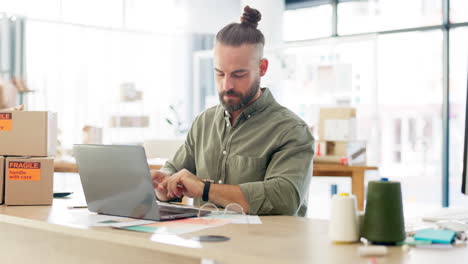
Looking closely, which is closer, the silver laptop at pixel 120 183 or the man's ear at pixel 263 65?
the silver laptop at pixel 120 183

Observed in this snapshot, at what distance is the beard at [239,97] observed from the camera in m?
2.03

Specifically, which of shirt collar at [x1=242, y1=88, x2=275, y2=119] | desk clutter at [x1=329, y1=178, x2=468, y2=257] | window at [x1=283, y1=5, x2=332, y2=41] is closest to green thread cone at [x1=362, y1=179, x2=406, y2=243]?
desk clutter at [x1=329, y1=178, x2=468, y2=257]

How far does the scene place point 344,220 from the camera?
4.20 feet

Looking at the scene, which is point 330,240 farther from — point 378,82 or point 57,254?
point 378,82

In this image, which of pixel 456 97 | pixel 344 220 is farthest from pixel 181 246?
pixel 456 97

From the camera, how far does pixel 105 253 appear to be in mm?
1779

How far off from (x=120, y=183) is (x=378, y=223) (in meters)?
0.74

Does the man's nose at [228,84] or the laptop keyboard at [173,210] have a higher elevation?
the man's nose at [228,84]

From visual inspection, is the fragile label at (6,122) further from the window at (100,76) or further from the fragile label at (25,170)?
the window at (100,76)

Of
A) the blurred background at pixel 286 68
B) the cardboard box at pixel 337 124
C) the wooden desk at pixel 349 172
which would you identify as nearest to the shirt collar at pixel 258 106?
the wooden desk at pixel 349 172

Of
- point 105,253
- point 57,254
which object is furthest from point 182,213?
point 57,254

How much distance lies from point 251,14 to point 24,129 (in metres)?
0.89

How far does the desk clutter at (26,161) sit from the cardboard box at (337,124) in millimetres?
2854

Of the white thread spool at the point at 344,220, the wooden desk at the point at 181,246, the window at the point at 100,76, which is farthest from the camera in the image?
the window at the point at 100,76
